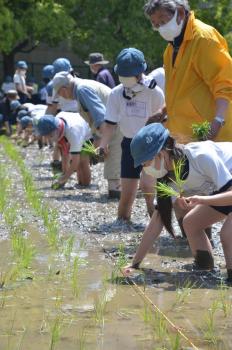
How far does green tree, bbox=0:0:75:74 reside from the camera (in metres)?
25.9

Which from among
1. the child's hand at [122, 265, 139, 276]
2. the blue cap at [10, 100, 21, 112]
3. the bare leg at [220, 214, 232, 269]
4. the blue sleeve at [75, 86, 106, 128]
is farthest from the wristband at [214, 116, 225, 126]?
the blue cap at [10, 100, 21, 112]

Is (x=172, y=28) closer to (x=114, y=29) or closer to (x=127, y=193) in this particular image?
(x=127, y=193)

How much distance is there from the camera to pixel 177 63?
5.51 m

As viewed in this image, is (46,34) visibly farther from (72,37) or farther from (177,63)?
(177,63)

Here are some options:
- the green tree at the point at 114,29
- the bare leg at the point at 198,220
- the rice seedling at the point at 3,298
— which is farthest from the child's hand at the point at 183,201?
the green tree at the point at 114,29

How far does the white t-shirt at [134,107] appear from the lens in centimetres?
689

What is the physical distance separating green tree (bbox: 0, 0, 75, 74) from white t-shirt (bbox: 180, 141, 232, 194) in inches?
857

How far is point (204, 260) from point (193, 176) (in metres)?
0.64

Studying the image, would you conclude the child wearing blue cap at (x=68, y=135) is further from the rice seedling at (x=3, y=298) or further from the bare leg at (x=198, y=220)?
the rice seedling at (x=3, y=298)

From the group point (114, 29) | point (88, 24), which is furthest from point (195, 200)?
point (88, 24)

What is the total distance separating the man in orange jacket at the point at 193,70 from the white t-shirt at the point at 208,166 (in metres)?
0.53

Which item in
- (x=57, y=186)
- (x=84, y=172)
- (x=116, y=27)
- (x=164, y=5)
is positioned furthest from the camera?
(x=116, y=27)

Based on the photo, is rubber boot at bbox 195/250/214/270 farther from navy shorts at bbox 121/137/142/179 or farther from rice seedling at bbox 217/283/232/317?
navy shorts at bbox 121/137/142/179

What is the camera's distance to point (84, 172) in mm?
9945
